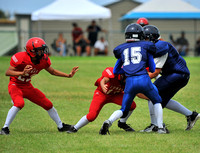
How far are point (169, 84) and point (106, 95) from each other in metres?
1.07

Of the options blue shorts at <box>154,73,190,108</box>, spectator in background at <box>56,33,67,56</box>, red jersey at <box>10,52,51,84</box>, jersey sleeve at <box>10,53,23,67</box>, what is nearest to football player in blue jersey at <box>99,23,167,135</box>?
blue shorts at <box>154,73,190,108</box>

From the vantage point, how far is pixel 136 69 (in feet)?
20.1

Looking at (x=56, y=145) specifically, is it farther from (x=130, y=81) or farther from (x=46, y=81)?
(x=46, y=81)

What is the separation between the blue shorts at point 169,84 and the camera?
6789 mm

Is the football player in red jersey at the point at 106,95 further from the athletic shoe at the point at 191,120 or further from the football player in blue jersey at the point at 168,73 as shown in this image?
the athletic shoe at the point at 191,120

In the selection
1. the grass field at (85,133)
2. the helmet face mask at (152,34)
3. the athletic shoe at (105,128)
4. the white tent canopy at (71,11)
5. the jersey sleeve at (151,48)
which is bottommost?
the grass field at (85,133)

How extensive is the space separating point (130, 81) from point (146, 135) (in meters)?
0.91

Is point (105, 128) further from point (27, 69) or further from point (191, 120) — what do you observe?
point (191, 120)

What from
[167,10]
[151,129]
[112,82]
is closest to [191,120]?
[151,129]

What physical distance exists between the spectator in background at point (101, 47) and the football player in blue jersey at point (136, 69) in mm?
17062

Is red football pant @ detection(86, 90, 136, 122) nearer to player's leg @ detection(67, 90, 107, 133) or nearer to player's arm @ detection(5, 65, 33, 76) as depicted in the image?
player's leg @ detection(67, 90, 107, 133)

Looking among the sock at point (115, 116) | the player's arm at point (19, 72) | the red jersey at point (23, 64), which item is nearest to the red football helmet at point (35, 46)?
the red jersey at point (23, 64)

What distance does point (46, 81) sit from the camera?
14.2 metres

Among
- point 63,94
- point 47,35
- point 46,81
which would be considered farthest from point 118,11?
point 63,94
